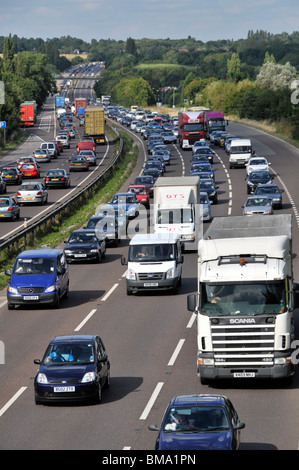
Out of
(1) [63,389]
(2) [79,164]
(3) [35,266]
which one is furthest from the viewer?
(2) [79,164]

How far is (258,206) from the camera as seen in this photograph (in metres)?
53.3

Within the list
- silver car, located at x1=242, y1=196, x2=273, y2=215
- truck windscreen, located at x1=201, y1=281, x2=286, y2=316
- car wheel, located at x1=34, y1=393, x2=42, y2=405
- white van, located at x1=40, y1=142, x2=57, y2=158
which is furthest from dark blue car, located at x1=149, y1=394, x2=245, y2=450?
white van, located at x1=40, y1=142, x2=57, y2=158

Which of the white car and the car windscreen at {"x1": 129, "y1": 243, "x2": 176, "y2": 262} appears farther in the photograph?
the white car

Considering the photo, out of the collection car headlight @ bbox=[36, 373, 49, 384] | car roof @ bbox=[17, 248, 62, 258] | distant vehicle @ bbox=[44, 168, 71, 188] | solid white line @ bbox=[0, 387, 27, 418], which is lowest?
distant vehicle @ bbox=[44, 168, 71, 188]

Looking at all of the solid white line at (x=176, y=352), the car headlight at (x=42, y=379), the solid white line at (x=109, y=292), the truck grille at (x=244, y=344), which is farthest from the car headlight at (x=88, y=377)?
the solid white line at (x=109, y=292)

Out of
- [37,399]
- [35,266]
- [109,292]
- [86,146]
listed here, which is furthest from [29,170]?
[37,399]

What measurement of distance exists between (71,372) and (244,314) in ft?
13.6

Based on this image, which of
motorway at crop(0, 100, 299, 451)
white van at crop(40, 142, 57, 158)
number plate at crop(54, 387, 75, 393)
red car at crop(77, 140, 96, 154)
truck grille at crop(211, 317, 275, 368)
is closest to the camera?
motorway at crop(0, 100, 299, 451)

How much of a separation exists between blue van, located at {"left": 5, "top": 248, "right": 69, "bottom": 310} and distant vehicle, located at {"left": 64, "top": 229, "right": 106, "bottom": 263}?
8.16 meters

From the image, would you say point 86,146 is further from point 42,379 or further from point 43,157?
point 42,379

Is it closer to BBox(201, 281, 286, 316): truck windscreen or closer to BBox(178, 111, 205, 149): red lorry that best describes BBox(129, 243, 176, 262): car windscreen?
BBox(201, 281, 286, 316): truck windscreen

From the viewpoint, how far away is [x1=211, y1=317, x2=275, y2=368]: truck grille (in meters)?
22.8

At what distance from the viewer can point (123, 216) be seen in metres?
53.5
